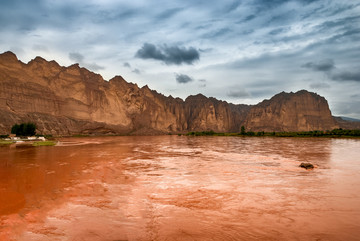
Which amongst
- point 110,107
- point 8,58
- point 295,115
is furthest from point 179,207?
point 295,115

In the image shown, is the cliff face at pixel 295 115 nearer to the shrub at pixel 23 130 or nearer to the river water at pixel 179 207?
the shrub at pixel 23 130

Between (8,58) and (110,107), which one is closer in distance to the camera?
(8,58)

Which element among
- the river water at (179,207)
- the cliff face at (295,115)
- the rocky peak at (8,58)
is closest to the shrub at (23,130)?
the rocky peak at (8,58)

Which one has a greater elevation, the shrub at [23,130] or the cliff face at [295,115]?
the cliff face at [295,115]

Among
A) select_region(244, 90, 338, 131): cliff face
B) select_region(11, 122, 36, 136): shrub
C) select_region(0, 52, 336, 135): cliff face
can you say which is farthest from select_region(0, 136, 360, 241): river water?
select_region(244, 90, 338, 131): cliff face

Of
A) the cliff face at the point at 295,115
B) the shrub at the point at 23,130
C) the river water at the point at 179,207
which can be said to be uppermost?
the cliff face at the point at 295,115

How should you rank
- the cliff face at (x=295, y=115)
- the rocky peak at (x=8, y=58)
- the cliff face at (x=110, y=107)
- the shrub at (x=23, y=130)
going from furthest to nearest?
the cliff face at (x=295, y=115) < the cliff face at (x=110, y=107) < the rocky peak at (x=8, y=58) < the shrub at (x=23, y=130)

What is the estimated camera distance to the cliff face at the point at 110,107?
78125mm

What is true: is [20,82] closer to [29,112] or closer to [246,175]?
[29,112]

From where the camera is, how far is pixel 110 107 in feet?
367

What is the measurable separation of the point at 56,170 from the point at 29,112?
3019 inches

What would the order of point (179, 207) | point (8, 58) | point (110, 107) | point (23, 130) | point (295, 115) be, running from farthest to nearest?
point (295, 115) < point (110, 107) < point (8, 58) < point (23, 130) < point (179, 207)

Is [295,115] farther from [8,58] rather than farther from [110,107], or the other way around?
[8,58]

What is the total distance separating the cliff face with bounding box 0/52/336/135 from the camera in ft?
256
